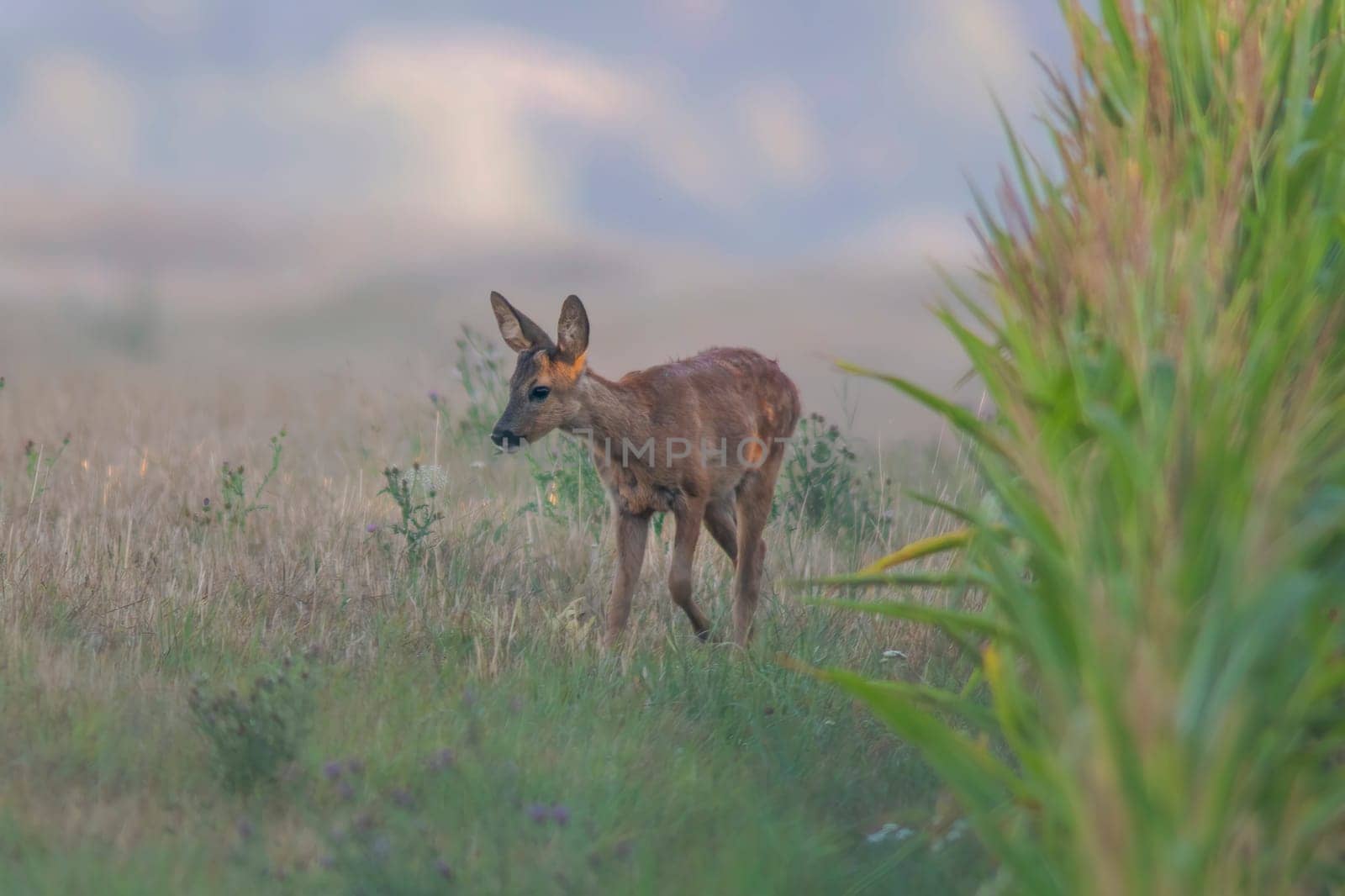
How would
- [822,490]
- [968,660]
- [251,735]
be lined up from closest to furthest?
[251,735] → [968,660] → [822,490]

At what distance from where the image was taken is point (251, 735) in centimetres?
492

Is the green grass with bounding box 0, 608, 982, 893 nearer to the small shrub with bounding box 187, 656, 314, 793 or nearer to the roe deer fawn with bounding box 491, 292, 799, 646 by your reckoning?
the small shrub with bounding box 187, 656, 314, 793

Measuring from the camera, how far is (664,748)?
5.47 m

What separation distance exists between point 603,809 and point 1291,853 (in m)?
2.25

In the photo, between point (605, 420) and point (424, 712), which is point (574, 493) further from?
point (424, 712)

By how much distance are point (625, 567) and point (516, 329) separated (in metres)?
1.50

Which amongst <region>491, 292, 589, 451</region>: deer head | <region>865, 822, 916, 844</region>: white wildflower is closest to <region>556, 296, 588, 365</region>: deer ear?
<region>491, 292, 589, 451</region>: deer head

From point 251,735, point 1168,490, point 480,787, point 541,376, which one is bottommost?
point 480,787

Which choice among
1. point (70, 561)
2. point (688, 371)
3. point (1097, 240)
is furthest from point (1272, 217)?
point (70, 561)

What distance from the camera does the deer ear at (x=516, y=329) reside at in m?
7.91

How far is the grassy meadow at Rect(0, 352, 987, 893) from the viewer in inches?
172

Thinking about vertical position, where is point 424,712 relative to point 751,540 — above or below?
below

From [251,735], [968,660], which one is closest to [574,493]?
[968,660]

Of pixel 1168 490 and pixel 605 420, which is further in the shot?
pixel 605 420
